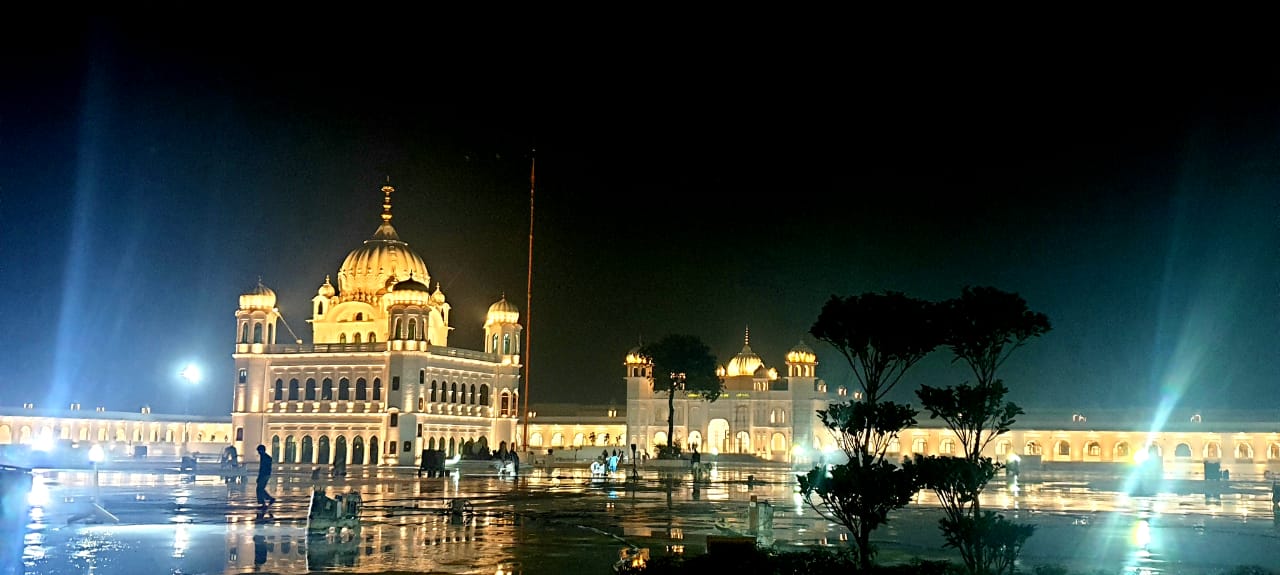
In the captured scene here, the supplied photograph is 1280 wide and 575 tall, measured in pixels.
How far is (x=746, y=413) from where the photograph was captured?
111 m

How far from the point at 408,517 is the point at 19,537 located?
9164 millimetres

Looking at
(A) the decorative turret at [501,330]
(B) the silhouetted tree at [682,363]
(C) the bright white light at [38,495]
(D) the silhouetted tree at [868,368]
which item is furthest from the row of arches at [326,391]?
(D) the silhouetted tree at [868,368]

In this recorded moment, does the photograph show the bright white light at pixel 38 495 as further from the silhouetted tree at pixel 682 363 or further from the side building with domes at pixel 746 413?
the side building with domes at pixel 746 413

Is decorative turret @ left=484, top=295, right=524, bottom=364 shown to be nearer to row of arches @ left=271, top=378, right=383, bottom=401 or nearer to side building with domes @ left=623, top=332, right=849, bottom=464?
row of arches @ left=271, top=378, right=383, bottom=401

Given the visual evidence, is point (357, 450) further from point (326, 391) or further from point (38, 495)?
point (38, 495)

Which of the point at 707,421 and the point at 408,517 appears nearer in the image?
the point at 408,517

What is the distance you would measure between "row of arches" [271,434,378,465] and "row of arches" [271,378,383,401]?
100 inches

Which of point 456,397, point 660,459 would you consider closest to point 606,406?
point 456,397

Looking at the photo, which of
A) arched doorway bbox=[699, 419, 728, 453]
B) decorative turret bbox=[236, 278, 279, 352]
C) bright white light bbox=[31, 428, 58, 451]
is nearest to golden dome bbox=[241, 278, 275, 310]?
decorative turret bbox=[236, 278, 279, 352]

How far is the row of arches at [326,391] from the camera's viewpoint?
80812mm

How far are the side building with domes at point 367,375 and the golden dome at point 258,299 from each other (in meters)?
0.07

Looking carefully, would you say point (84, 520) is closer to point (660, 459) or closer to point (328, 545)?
point (328, 545)

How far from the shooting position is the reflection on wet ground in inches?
764

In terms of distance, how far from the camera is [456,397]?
281 feet
